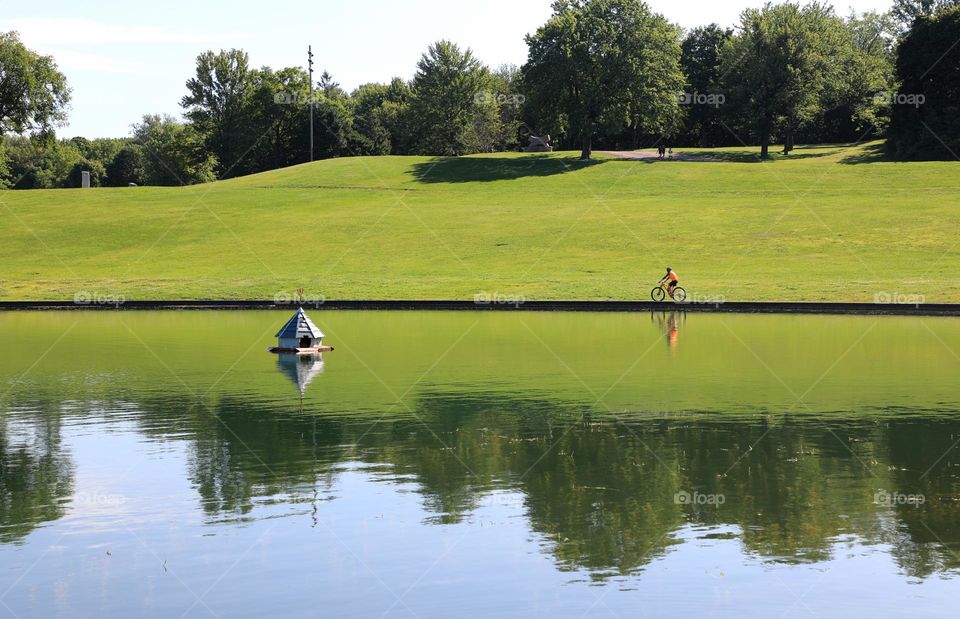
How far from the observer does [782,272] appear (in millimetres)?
55875

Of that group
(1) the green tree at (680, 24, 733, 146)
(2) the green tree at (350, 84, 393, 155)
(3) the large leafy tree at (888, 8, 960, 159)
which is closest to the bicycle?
(3) the large leafy tree at (888, 8, 960, 159)

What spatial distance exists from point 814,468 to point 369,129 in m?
120

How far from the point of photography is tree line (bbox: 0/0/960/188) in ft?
325

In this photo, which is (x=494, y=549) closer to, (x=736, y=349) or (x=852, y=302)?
(x=736, y=349)

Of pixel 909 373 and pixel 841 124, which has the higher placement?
pixel 841 124

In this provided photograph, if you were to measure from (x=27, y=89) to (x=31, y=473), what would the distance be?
94.2 meters

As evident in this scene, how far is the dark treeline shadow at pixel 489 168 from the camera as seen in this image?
94688mm

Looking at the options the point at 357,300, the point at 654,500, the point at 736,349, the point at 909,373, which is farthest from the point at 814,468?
the point at 357,300

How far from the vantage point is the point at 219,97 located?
474 ft

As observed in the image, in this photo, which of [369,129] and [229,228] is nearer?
[229,228]

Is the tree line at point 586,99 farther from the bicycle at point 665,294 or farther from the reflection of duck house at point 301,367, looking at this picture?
the reflection of duck house at point 301,367

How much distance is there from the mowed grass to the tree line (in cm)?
594

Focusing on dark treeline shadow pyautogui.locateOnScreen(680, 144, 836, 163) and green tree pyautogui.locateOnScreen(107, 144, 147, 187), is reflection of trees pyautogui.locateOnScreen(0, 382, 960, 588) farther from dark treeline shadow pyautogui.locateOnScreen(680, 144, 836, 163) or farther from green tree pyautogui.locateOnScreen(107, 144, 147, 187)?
green tree pyautogui.locateOnScreen(107, 144, 147, 187)

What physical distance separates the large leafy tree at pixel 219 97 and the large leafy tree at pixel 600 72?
1973 inches
